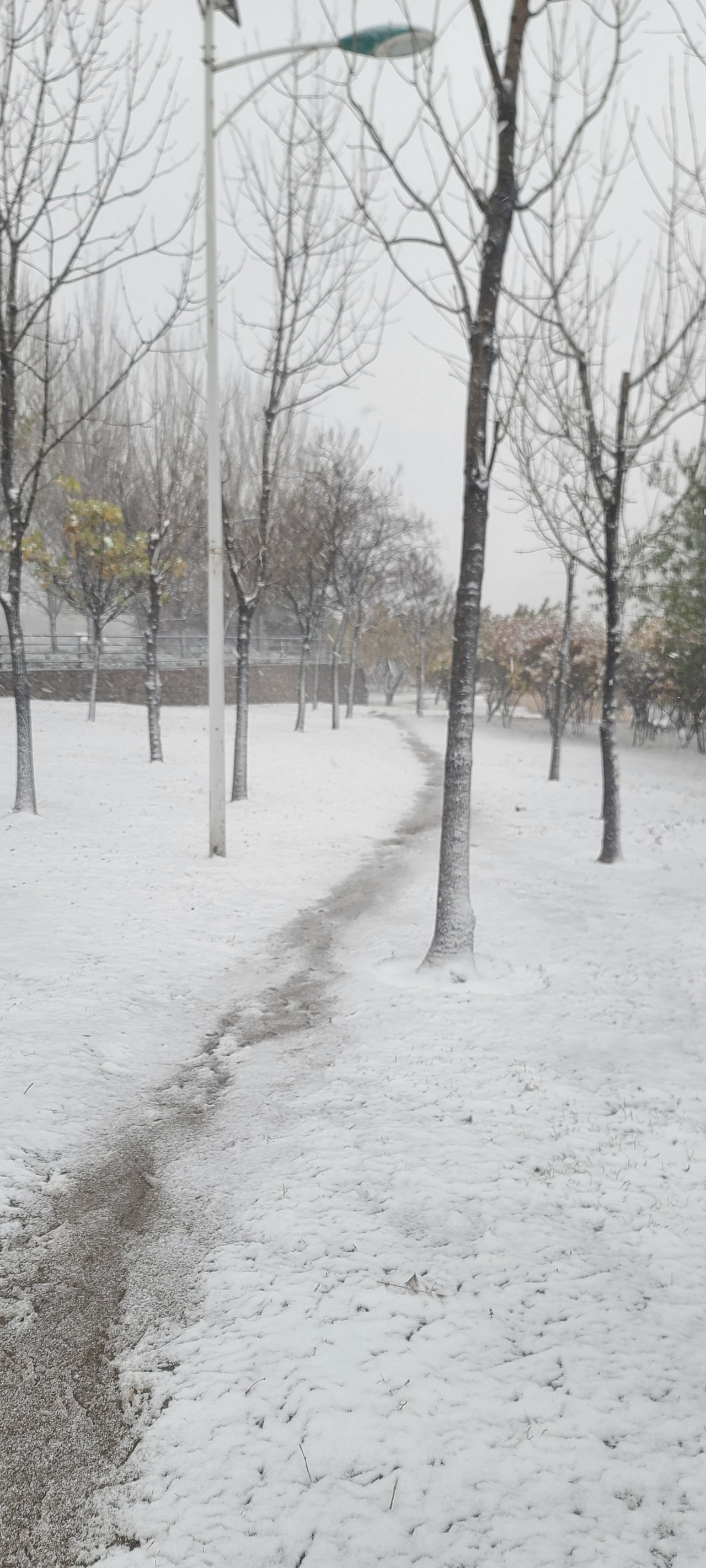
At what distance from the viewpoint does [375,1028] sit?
17.7ft

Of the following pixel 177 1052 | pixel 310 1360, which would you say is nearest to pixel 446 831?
pixel 177 1052

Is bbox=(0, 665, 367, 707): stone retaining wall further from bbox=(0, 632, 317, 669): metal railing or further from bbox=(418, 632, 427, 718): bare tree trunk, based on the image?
bbox=(418, 632, 427, 718): bare tree trunk

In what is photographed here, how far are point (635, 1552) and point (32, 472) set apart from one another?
10.8 meters

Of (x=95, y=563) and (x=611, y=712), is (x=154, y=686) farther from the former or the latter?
(x=611, y=712)

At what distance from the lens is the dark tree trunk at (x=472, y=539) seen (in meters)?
5.62

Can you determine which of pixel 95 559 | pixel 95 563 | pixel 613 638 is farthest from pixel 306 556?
pixel 613 638

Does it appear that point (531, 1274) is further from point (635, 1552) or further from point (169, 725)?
point (169, 725)

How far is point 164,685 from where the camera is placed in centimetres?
3033

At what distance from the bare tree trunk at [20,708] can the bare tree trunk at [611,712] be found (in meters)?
7.01

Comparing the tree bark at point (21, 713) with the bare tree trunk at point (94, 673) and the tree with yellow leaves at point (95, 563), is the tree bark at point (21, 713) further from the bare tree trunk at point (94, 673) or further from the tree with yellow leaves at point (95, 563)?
the bare tree trunk at point (94, 673)

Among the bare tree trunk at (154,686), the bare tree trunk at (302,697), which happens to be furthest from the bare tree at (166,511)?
the bare tree trunk at (302,697)

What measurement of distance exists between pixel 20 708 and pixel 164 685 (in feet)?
64.9

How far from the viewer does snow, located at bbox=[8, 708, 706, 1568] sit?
223 centimetres

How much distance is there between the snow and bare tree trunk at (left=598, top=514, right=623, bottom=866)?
78.2 inches
